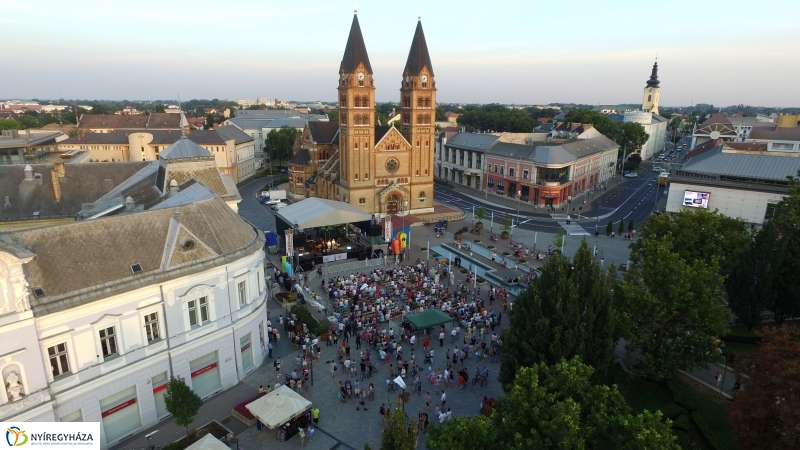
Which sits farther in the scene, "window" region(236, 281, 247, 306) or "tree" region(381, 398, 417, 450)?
"window" region(236, 281, 247, 306)

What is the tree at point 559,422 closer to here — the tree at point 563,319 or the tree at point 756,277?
the tree at point 563,319

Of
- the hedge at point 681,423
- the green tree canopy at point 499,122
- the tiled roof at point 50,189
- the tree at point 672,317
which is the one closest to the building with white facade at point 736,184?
the tree at point 672,317

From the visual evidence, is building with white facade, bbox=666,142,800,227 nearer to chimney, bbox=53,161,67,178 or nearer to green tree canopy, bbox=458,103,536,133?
chimney, bbox=53,161,67,178

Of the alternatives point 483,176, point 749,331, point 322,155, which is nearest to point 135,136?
point 322,155

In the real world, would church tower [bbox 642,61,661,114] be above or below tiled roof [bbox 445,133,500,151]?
above

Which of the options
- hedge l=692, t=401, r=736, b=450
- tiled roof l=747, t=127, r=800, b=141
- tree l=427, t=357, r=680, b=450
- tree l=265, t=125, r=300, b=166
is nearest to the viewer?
tree l=427, t=357, r=680, b=450

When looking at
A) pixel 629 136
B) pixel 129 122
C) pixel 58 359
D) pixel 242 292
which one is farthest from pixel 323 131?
pixel 629 136

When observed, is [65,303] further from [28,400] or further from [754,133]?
[754,133]

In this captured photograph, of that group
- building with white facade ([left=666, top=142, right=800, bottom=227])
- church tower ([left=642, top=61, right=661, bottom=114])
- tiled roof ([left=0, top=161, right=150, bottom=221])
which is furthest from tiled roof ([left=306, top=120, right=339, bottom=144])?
church tower ([left=642, top=61, right=661, bottom=114])
